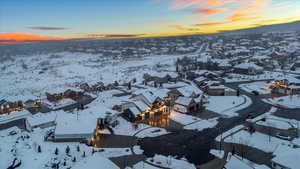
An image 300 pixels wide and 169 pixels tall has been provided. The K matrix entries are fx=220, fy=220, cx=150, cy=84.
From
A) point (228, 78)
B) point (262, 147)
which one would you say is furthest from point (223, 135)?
point (228, 78)

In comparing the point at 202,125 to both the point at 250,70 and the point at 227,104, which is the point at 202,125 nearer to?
the point at 227,104

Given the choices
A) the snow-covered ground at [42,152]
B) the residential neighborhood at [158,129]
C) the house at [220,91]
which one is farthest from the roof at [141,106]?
the house at [220,91]

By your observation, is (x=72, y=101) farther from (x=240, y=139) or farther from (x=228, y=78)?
(x=228, y=78)

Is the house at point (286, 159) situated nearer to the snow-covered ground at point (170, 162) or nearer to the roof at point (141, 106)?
the snow-covered ground at point (170, 162)

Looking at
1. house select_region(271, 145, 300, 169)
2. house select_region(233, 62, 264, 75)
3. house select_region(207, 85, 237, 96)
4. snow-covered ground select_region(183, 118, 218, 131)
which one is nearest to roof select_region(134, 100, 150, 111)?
snow-covered ground select_region(183, 118, 218, 131)

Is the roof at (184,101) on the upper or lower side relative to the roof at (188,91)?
lower

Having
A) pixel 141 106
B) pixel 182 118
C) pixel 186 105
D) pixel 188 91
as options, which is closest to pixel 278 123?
pixel 182 118
